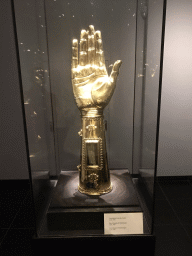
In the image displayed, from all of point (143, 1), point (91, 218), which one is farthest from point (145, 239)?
point (143, 1)

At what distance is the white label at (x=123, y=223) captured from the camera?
128 cm

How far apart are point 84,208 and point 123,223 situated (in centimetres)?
25

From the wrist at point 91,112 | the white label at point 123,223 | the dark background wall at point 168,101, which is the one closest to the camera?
the white label at point 123,223

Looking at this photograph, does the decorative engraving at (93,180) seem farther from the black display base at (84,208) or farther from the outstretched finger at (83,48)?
the outstretched finger at (83,48)

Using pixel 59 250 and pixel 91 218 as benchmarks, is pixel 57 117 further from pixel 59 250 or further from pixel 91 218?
pixel 59 250

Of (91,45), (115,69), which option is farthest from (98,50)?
(115,69)

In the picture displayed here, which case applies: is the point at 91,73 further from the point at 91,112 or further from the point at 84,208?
the point at 84,208

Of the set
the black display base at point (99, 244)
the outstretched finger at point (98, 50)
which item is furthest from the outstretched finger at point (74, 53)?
the black display base at point (99, 244)

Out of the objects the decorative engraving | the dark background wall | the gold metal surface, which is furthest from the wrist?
the dark background wall

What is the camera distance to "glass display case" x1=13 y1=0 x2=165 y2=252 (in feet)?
4.22

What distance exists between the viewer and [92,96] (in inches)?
54.7

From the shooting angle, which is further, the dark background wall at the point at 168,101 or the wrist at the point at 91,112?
the dark background wall at the point at 168,101

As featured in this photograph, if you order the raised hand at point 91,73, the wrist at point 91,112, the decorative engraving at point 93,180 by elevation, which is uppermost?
the raised hand at point 91,73

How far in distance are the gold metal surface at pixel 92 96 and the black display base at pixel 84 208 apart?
3.7 inches
